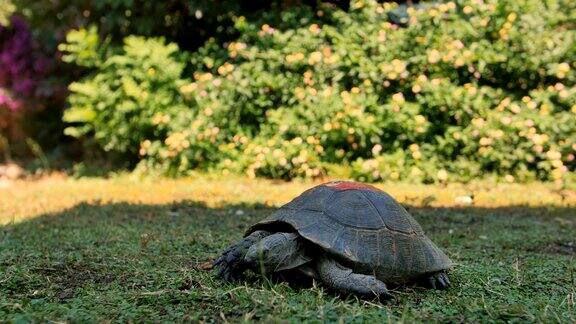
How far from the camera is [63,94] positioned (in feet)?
34.3

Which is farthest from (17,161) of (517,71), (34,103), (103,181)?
(517,71)

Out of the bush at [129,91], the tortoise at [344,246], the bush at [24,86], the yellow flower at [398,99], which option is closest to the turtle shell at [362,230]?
the tortoise at [344,246]

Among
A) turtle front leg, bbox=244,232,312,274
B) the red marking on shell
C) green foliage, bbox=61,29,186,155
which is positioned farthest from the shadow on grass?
green foliage, bbox=61,29,186,155

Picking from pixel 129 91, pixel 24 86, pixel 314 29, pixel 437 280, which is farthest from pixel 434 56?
pixel 24 86

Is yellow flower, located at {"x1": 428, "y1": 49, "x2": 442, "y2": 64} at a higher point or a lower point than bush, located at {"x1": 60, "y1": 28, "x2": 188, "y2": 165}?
higher

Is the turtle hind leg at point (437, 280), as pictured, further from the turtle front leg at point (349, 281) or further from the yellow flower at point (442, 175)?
the yellow flower at point (442, 175)

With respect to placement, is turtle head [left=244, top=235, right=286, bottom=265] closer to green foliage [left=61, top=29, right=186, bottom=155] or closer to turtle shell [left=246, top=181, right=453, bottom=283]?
turtle shell [left=246, top=181, right=453, bottom=283]

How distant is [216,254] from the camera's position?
410cm

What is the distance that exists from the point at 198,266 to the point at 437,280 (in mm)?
1289

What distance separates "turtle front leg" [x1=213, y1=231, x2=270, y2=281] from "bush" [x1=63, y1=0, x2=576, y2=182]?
429 cm

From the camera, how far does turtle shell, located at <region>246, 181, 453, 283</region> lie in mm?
3121

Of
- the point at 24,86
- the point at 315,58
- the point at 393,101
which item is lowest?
the point at 393,101

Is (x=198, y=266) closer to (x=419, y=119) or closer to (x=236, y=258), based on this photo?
(x=236, y=258)

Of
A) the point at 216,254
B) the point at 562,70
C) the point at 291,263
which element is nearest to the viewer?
the point at 291,263
